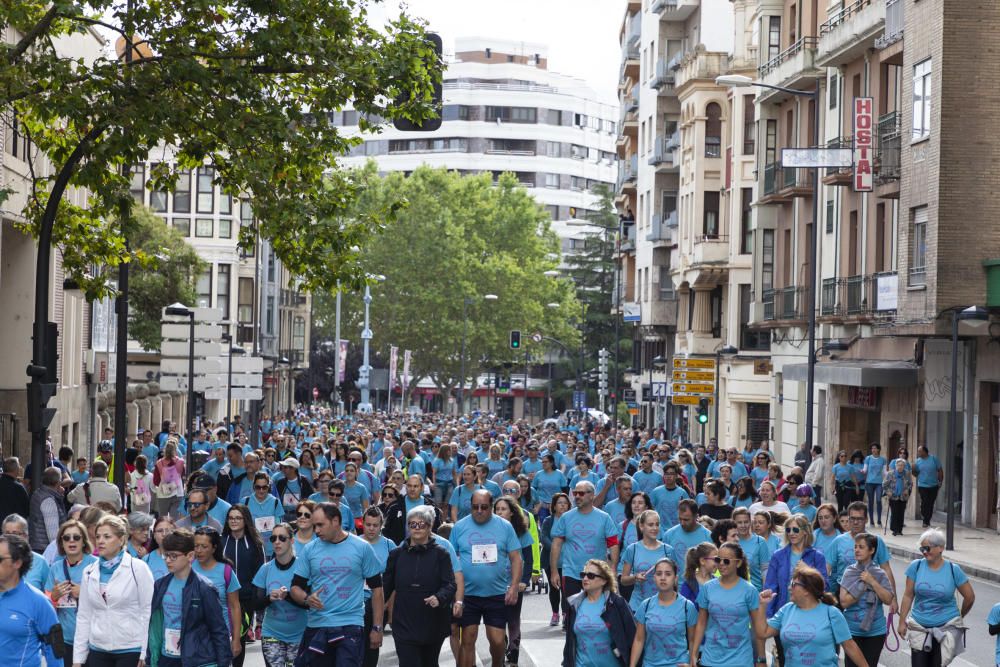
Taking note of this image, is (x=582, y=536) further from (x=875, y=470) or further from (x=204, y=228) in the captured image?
(x=204, y=228)

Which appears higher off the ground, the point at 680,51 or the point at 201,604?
the point at 680,51

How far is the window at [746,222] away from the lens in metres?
53.9

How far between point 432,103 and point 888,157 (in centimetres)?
2124

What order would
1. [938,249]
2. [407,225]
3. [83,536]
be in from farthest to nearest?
[407,225], [938,249], [83,536]

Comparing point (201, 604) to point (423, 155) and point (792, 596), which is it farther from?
point (423, 155)

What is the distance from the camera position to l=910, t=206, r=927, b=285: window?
3325cm

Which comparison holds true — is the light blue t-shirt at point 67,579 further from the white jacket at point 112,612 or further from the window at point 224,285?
the window at point 224,285

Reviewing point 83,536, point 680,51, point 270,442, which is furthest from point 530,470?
point 680,51

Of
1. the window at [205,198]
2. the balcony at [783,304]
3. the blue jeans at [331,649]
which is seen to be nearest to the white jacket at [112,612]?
the blue jeans at [331,649]

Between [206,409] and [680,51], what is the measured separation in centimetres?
2411

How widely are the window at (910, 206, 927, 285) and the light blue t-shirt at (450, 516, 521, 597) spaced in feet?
69.6

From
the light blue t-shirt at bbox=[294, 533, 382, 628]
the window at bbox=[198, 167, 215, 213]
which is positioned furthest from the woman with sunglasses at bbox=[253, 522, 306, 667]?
the window at bbox=[198, 167, 215, 213]

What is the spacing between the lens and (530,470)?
2480 cm

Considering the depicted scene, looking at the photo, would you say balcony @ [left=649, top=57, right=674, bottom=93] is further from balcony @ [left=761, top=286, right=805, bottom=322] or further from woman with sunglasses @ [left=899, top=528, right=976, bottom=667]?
woman with sunglasses @ [left=899, top=528, right=976, bottom=667]
